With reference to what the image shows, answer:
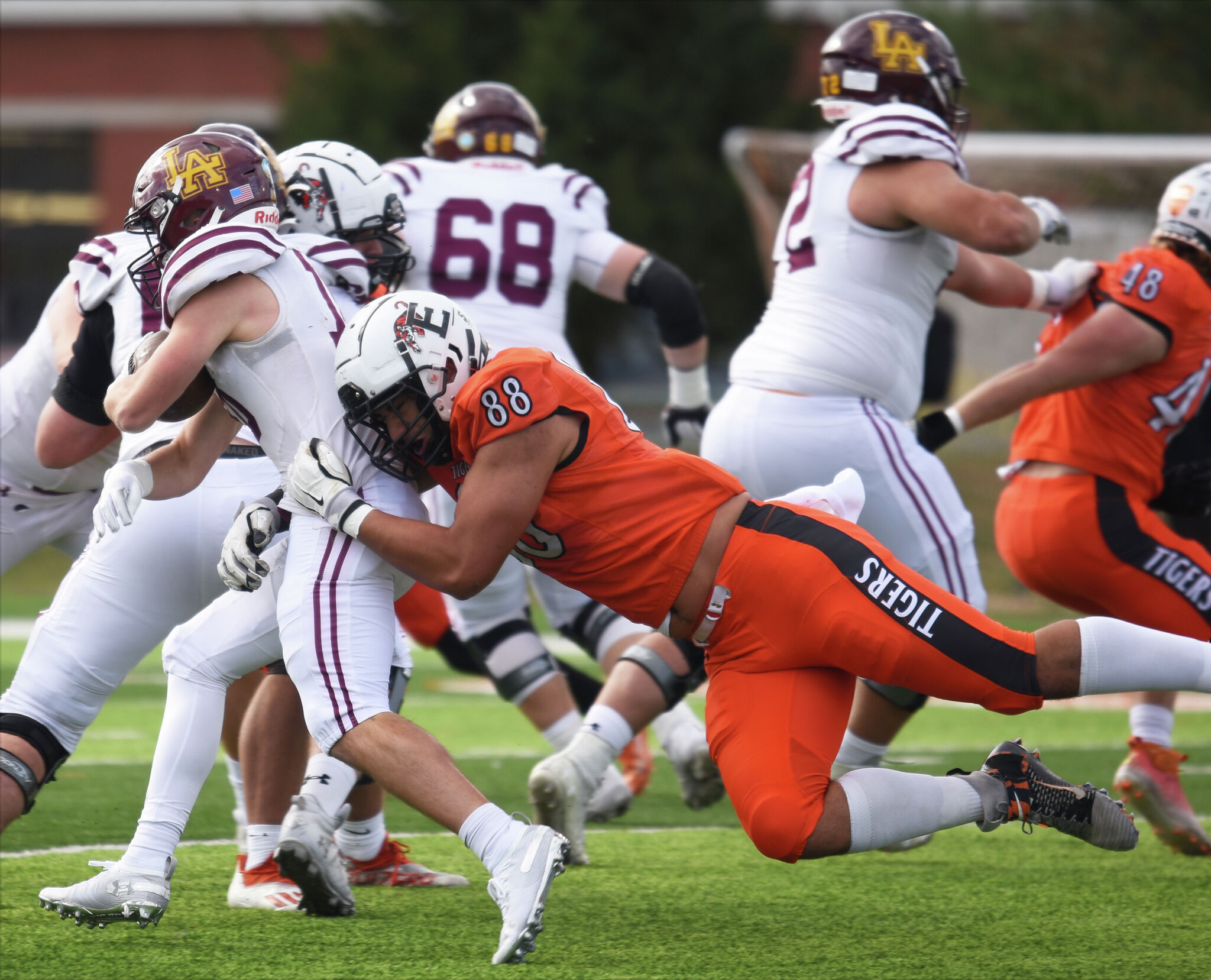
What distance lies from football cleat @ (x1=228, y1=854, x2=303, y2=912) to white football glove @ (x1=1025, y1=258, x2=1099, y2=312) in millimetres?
2576

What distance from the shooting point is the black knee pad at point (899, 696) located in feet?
13.5

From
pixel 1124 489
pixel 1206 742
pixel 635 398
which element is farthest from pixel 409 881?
pixel 635 398

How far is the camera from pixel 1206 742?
6566mm

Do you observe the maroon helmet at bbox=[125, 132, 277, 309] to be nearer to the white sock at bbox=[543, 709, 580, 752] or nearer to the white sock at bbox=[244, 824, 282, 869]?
the white sock at bbox=[244, 824, 282, 869]

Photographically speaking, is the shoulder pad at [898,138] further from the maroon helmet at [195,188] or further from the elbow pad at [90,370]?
the elbow pad at [90,370]

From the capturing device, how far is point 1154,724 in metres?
4.52

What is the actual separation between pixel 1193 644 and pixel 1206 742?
3.69 metres

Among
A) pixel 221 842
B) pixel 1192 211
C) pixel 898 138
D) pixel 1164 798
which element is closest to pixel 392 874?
pixel 221 842

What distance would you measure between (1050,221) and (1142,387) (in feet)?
1.95

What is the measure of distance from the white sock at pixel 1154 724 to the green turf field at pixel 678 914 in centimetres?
32

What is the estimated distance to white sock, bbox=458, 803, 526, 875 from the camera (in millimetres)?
2963

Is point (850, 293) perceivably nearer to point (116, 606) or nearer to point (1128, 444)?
point (1128, 444)

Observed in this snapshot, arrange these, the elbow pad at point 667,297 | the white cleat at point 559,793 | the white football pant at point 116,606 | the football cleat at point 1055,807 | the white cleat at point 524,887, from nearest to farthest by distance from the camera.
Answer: the white cleat at point 524,887
the football cleat at point 1055,807
the white football pant at point 116,606
the white cleat at point 559,793
the elbow pad at point 667,297

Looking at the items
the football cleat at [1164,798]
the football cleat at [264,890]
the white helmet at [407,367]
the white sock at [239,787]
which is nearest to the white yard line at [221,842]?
the white sock at [239,787]
